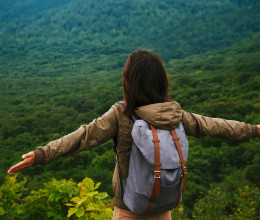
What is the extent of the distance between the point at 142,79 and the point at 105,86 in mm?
16750

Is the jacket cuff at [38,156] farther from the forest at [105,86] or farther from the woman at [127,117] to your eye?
the forest at [105,86]

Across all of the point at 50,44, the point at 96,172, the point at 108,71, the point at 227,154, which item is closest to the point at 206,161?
the point at 227,154

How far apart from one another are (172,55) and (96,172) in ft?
72.4

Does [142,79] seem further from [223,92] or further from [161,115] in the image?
[223,92]

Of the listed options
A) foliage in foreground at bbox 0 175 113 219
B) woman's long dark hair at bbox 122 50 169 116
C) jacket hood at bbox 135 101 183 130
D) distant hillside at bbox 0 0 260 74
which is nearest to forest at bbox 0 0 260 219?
foliage in foreground at bbox 0 175 113 219

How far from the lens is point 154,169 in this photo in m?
1.07

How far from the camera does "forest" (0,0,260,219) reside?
3.26 meters

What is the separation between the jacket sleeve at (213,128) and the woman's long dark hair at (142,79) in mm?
201

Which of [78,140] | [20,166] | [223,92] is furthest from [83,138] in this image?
[223,92]

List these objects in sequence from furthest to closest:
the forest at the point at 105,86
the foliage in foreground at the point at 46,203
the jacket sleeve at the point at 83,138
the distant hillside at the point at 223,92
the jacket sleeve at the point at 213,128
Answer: the distant hillside at the point at 223,92, the forest at the point at 105,86, the foliage in foreground at the point at 46,203, the jacket sleeve at the point at 213,128, the jacket sleeve at the point at 83,138

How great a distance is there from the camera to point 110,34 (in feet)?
119

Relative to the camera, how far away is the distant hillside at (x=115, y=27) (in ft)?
95.6

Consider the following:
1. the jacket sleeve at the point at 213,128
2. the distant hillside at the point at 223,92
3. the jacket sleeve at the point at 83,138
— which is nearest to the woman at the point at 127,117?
the jacket sleeve at the point at 83,138

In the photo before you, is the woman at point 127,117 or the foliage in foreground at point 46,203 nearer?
the woman at point 127,117
